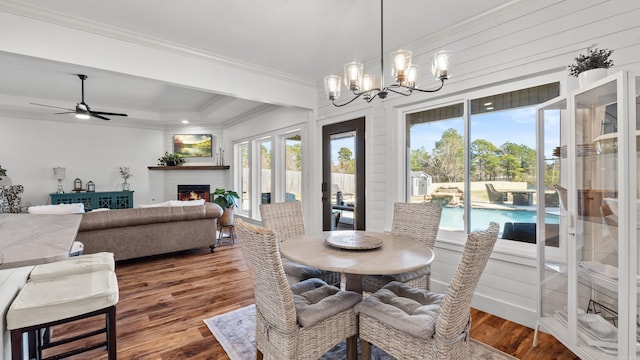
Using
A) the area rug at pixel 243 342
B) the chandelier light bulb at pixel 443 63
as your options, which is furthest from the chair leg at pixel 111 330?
the chandelier light bulb at pixel 443 63

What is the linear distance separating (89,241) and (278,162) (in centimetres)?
323

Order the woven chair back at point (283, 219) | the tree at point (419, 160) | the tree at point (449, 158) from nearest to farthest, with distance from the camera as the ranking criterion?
1. the woven chair back at point (283, 219)
2. the tree at point (449, 158)
3. the tree at point (419, 160)

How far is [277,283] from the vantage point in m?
1.48

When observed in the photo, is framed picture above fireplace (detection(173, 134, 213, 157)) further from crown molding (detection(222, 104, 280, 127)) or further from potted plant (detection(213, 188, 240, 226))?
potted plant (detection(213, 188, 240, 226))

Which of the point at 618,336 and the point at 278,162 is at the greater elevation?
the point at 278,162

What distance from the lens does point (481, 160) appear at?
9.32 ft

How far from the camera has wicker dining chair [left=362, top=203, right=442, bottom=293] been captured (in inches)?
90.2

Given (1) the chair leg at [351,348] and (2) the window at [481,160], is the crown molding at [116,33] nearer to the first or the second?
(2) the window at [481,160]

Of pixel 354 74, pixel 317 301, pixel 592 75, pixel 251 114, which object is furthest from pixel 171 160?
pixel 592 75

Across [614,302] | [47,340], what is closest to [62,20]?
[47,340]

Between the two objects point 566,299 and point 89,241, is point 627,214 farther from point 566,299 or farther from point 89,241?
point 89,241

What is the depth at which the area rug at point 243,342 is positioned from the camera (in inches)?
79.4

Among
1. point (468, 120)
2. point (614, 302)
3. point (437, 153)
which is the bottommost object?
point (614, 302)

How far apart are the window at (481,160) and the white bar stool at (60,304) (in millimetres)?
2930
